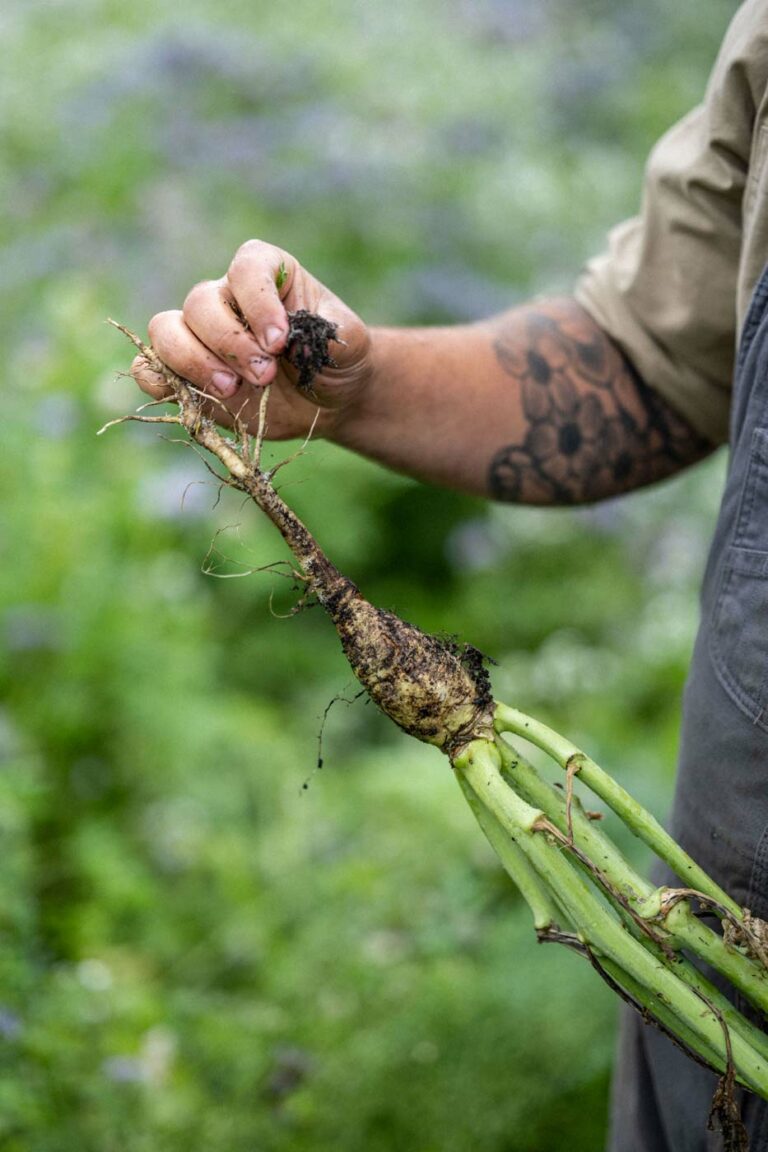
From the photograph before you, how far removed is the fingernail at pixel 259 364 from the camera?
1296mm

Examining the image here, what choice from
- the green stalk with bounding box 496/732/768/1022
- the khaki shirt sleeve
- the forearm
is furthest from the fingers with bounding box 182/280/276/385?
the khaki shirt sleeve

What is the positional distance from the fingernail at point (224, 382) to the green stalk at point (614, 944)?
1.86ft

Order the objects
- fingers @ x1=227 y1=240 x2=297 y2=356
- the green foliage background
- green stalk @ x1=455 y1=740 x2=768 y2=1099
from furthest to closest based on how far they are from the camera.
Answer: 1. the green foliage background
2. fingers @ x1=227 y1=240 x2=297 y2=356
3. green stalk @ x1=455 y1=740 x2=768 y2=1099

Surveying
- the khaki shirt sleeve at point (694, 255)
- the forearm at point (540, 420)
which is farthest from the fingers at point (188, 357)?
the khaki shirt sleeve at point (694, 255)

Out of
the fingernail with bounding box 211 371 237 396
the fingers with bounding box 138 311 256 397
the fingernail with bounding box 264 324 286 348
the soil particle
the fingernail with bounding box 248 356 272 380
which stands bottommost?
the fingernail with bounding box 264 324 286 348

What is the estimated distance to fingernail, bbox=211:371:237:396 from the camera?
4.38 ft

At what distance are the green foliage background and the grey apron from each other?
21.3 inches

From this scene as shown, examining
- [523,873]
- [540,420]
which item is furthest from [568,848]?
[540,420]

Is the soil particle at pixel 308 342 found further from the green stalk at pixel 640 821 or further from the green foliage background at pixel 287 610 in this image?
the green stalk at pixel 640 821

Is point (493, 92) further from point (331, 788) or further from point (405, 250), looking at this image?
point (331, 788)

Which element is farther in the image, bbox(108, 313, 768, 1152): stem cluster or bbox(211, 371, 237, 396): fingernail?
bbox(211, 371, 237, 396): fingernail

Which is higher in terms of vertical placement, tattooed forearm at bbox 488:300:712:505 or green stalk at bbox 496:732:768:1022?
tattooed forearm at bbox 488:300:712:505

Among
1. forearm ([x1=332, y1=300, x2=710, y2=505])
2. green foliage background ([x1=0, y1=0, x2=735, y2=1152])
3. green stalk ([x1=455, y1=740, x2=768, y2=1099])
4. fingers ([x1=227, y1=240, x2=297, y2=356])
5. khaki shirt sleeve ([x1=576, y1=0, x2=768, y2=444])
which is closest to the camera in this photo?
green stalk ([x1=455, y1=740, x2=768, y2=1099])

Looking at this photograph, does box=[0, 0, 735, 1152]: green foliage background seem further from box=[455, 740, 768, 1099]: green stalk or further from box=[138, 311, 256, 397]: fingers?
box=[455, 740, 768, 1099]: green stalk
